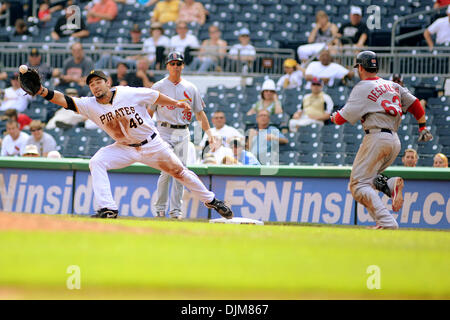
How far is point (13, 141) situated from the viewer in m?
14.8

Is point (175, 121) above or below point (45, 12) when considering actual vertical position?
below

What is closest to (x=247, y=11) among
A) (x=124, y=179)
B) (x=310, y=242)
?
(x=124, y=179)

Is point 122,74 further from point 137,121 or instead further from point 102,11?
point 137,121

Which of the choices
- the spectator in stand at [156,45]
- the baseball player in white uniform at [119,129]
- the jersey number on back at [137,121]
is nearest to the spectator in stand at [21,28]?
the spectator in stand at [156,45]

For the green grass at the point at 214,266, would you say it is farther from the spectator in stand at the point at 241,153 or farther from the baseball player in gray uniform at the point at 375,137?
the spectator in stand at the point at 241,153

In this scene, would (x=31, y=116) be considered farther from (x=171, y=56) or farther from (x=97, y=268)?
(x=97, y=268)

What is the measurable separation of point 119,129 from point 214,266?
4.44m

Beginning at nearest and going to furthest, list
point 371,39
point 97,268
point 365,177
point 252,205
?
point 97,268 < point 365,177 < point 252,205 < point 371,39

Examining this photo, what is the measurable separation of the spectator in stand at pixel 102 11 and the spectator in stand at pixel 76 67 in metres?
2.61

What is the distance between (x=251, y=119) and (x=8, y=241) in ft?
32.1

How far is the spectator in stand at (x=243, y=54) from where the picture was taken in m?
17.5

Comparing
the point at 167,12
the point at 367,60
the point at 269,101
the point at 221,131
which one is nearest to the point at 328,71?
the point at 269,101

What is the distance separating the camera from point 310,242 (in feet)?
22.4

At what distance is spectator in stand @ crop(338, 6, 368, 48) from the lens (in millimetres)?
16734
